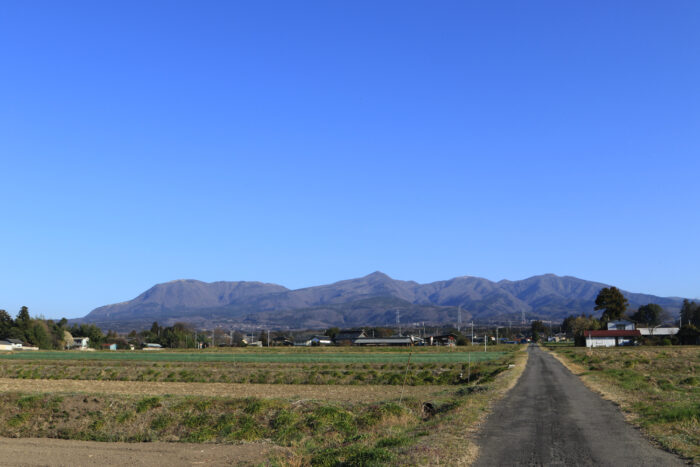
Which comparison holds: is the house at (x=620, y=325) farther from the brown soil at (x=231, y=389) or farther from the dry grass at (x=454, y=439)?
the dry grass at (x=454, y=439)

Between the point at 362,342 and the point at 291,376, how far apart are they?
471 ft

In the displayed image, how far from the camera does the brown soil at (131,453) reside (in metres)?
19.5

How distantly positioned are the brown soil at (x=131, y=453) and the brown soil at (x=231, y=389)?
15.0 meters

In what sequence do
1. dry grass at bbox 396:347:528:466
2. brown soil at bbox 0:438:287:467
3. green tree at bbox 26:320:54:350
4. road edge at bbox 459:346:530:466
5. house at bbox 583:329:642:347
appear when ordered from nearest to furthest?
dry grass at bbox 396:347:528:466 → road edge at bbox 459:346:530:466 → brown soil at bbox 0:438:287:467 → house at bbox 583:329:642:347 → green tree at bbox 26:320:54:350

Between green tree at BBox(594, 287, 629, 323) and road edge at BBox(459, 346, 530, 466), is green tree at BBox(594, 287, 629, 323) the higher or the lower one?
the higher one

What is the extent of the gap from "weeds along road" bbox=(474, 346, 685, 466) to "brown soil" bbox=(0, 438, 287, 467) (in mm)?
6833

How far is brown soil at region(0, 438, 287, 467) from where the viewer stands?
1952cm

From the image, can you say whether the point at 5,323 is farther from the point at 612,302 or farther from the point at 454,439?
the point at 454,439

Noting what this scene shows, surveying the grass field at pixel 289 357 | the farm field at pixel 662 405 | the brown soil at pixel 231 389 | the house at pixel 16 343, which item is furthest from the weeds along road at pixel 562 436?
the house at pixel 16 343

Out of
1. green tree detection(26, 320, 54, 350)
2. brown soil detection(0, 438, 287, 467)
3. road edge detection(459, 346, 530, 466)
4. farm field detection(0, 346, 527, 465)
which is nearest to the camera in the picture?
road edge detection(459, 346, 530, 466)

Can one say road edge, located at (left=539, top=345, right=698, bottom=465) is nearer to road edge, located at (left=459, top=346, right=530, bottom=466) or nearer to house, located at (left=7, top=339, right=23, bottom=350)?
road edge, located at (left=459, top=346, right=530, bottom=466)

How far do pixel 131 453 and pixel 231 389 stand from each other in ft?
76.1

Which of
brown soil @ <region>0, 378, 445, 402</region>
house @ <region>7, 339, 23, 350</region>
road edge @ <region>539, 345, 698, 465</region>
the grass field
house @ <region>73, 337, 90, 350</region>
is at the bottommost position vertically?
house @ <region>73, 337, 90, 350</region>

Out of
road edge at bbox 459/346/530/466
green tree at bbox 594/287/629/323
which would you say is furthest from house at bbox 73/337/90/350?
road edge at bbox 459/346/530/466
